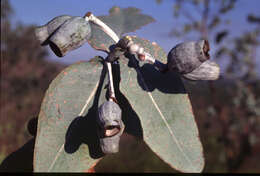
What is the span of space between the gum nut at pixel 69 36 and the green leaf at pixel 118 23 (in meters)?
0.13

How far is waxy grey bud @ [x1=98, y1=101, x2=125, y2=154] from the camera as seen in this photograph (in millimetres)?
752

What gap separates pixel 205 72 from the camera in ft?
2.64

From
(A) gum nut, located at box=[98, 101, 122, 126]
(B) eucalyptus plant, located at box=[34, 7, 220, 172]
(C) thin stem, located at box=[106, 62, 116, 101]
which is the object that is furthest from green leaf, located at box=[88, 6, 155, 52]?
(A) gum nut, located at box=[98, 101, 122, 126]

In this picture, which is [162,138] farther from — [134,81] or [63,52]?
[63,52]

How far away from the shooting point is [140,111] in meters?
0.86

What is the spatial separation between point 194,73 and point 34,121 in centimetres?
78

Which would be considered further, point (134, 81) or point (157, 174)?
point (157, 174)

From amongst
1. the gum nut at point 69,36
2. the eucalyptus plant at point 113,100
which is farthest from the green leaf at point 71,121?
the gum nut at point 69,36

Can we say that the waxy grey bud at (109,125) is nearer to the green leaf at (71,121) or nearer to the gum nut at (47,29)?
the green leaf at (71,121)

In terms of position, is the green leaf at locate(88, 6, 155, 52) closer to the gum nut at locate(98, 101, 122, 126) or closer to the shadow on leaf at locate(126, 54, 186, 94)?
the shadow on leaf at locate(126, 54, 186, 94)

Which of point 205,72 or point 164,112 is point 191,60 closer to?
point 205,72

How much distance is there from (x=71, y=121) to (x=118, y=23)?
20.3 inches

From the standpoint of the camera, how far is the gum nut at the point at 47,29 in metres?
0.86

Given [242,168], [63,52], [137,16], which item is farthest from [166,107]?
[242,168]
